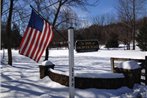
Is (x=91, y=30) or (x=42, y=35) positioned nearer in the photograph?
(x=42, y=35)

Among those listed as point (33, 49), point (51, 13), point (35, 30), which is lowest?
point (33, 49)

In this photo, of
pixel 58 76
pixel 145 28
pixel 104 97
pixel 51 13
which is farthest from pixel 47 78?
pixel 145 28

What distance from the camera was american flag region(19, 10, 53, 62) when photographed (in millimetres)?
7840

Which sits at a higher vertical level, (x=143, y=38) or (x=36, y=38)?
(x=143, y=38)

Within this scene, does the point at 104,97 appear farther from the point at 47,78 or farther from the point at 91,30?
the point at 91,30

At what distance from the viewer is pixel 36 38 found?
7.91m

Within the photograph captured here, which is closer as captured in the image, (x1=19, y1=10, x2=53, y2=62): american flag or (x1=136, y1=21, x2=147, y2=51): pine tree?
(x1=19, y1=10, x2=53, y2=62): american flag

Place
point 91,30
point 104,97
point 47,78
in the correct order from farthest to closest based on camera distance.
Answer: point 91,30 → point 47,78 → point 104,97

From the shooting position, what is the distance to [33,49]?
26.1ft

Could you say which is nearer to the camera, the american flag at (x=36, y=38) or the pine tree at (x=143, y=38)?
the american flag at (x=36, y=38)

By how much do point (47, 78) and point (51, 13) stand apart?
41.1 feet

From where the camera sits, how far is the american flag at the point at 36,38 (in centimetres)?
784

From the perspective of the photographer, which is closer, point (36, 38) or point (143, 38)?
point (36, 38)

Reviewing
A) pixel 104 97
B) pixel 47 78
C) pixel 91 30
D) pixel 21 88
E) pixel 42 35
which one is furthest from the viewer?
pixel 91 30
